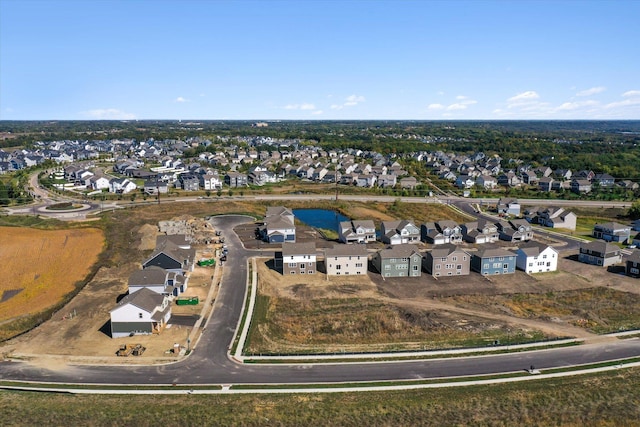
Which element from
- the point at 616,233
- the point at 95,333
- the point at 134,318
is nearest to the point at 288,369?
the point at 134,318

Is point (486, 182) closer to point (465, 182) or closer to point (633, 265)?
point (465, 182)

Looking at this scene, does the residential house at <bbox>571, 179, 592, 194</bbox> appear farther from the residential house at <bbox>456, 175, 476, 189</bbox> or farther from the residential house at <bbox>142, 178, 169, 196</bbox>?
the residential house at <bbox>142, 178, 169, 196</bbox>

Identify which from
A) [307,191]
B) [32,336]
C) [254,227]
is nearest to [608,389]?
[32,336]

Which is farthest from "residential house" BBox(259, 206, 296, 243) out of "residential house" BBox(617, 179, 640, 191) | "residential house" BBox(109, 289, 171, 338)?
"residential house" BBox(617, 179, 640, 191)

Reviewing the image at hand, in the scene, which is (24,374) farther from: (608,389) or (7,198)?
(7,198)

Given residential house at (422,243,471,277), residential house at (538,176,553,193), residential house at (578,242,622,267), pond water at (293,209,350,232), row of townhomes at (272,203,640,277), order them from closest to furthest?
row of townhomes at (272,203,640,277) < residential house at (422,243,471,277) < residential house at (578,242,622,267) < pond water at (293,209,350,232) < residential house at (538,176,553,193)

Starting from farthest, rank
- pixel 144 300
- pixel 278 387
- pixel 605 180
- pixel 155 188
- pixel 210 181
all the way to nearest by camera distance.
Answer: pixel 605 180 < pixel 210 181 < pixel 155 188 < pixel 144 300 < pixel 278 387
